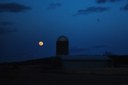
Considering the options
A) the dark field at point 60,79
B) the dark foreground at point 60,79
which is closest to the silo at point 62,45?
the dark field at point 60,79

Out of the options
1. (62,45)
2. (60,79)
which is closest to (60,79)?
(60,79)

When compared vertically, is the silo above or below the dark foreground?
above

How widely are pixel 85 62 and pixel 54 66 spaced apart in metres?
3.77

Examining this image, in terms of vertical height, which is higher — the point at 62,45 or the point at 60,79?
the point at 62,45

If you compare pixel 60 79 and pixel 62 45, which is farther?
pixel 62 45

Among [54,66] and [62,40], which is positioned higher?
[62,40]

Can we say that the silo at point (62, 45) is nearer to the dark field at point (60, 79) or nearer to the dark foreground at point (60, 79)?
the dark field at point (60, 79)

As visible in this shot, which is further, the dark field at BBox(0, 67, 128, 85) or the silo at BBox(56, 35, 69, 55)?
the silo at BBox(56, 35, 69, 55)

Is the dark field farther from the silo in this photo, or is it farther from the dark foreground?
the silo

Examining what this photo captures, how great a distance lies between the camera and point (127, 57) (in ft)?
176

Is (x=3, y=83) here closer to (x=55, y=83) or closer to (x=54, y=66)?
(x=55, y=83)

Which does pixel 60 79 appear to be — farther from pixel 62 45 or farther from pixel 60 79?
pixel 62 45

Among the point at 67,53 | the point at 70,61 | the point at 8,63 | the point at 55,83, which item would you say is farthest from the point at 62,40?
the point at 55,83

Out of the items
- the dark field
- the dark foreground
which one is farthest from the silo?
the dark foreground
